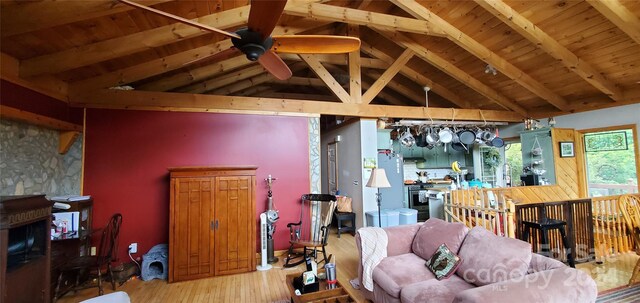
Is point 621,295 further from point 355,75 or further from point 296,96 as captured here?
point 296,96

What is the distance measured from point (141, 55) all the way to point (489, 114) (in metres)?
6.31

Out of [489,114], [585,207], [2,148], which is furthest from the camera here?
[489,114]

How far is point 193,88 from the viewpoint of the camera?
16.8ft

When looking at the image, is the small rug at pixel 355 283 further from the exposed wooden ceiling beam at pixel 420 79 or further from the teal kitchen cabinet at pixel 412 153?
the teal kitchen cabinet at pixel 412 153

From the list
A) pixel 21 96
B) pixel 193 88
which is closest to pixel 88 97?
pixel 21 96

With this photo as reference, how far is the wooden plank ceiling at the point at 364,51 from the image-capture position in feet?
8.99

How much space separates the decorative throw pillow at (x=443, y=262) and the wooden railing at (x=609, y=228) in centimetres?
320

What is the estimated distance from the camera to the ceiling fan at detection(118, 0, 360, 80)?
1534 mm

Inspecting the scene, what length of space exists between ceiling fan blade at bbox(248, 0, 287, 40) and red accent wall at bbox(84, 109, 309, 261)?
2688mm

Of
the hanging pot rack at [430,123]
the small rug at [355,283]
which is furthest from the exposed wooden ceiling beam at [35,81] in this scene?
the hanging pot rack at [430,123]

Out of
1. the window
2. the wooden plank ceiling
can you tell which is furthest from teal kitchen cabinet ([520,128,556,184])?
the window

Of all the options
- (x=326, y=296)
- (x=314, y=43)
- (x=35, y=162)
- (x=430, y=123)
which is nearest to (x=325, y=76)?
(x=430, y=123)

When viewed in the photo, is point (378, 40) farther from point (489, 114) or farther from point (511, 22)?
point (489, 114)

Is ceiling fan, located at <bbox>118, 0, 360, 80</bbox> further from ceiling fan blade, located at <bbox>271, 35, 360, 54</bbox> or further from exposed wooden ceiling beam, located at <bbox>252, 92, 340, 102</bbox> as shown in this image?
exposed wooden ceiling beam, located at <bbox>252, 92, 340, 102</bbox>
